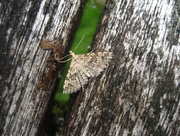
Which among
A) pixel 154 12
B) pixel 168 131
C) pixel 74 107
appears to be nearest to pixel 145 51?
pixel 154 12

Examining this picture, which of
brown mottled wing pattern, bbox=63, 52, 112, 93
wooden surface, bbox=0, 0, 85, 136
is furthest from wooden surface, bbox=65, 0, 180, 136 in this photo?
wooden surface, bbox=0, 0, 85, 136

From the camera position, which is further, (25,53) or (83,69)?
(83,69)

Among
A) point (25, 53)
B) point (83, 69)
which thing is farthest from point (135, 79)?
point (25, 53)

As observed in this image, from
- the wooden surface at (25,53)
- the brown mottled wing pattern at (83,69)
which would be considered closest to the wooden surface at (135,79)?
the brown mottled wing pattern at (83,69)

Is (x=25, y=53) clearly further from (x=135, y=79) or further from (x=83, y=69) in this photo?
(x=135, y=79)

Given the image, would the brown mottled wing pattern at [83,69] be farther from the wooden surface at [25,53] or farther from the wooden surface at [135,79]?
the wooden surface at [25,53]

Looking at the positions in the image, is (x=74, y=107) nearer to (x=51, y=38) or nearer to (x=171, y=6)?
(x=51, y=38)
